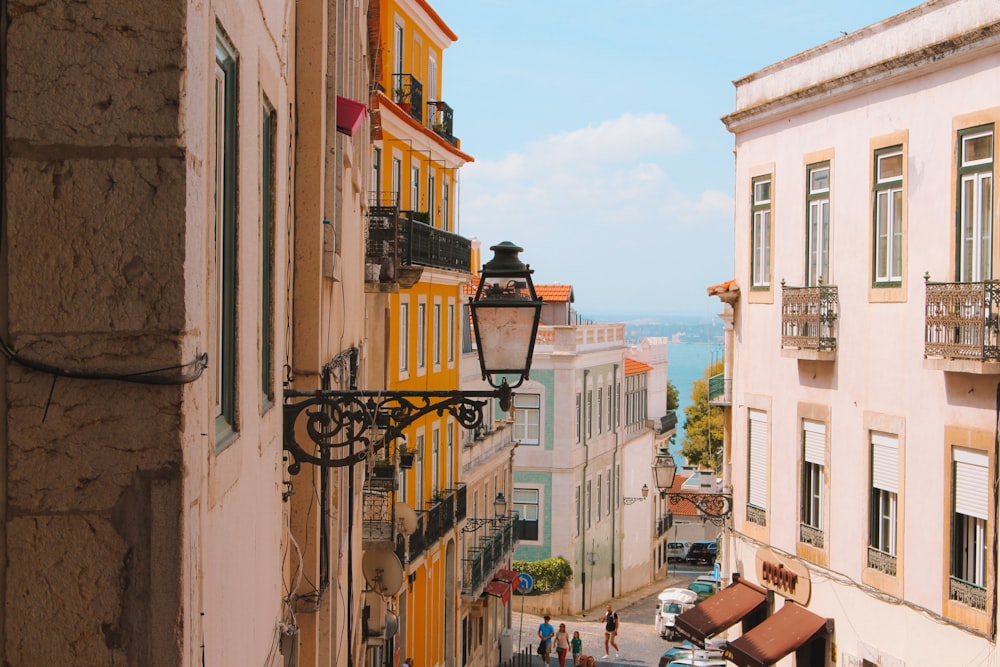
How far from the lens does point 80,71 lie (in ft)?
8.87

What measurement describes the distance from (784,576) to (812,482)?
5.23 feet

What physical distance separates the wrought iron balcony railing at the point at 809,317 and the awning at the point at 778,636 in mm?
3761

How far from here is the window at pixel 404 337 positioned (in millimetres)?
25094

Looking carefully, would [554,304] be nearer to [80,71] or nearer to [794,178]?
[794,178]

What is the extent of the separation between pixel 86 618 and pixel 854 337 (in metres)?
15.6

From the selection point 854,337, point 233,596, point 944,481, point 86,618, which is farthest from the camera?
point 854,337

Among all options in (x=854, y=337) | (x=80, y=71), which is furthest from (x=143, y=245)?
(x=854, y=337)

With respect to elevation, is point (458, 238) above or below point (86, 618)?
above

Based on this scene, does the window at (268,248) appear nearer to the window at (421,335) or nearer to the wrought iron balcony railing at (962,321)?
the wrought iron balcony railing at (962,321)

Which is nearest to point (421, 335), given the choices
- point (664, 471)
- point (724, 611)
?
point (664, 471)

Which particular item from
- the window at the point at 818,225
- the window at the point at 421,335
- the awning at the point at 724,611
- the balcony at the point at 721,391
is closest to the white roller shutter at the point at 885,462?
the window at the point at 818,225

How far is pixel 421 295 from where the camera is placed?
2700 cm

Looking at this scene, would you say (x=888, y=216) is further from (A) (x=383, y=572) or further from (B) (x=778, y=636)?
(A) (x=383, y=572)

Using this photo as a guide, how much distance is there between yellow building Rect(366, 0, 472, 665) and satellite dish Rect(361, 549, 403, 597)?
7122mm
